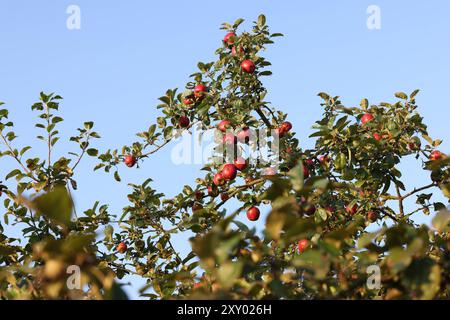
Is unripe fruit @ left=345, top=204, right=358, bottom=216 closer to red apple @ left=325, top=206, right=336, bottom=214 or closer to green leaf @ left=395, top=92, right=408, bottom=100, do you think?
red apple @ left=325, top=206, right=336, bottom=214

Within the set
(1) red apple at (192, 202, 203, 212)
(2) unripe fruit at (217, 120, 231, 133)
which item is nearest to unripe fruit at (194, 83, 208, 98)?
(2) unripe fruit at (217, 120, 231, 133)

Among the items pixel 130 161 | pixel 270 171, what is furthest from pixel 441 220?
pixel 130 161

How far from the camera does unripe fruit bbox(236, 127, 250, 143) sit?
17.8ft

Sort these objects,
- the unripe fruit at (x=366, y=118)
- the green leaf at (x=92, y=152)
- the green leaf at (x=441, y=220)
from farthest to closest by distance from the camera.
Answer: the green leaf at (x=92, y=152), the unripe fruit at (x=366, y=118), the green leaf at (x=441, y=220)

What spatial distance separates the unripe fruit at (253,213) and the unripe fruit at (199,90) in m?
1.21

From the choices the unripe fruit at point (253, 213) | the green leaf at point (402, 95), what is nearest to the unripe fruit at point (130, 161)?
the unripe fruit at point (253, 213)

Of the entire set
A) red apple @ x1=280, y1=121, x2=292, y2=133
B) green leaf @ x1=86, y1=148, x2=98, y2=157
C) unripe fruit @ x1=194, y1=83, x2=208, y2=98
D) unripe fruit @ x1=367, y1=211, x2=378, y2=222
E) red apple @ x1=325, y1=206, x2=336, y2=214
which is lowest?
red apple @ x1=325, y1=206, x2=336, y2=214

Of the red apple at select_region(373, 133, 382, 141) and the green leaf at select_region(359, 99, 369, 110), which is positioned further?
the green leaf at select_region(359, 99, 369, 110)

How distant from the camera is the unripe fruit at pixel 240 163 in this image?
5.41 m

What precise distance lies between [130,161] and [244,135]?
1.34 meters

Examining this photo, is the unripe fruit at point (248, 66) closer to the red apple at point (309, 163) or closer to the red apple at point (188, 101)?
the red apple at point (188, 101)

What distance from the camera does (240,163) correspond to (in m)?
5.41

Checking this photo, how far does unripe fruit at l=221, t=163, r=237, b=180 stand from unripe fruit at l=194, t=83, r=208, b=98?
33.2 inches

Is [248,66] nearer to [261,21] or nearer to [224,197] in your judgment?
[261,21]
